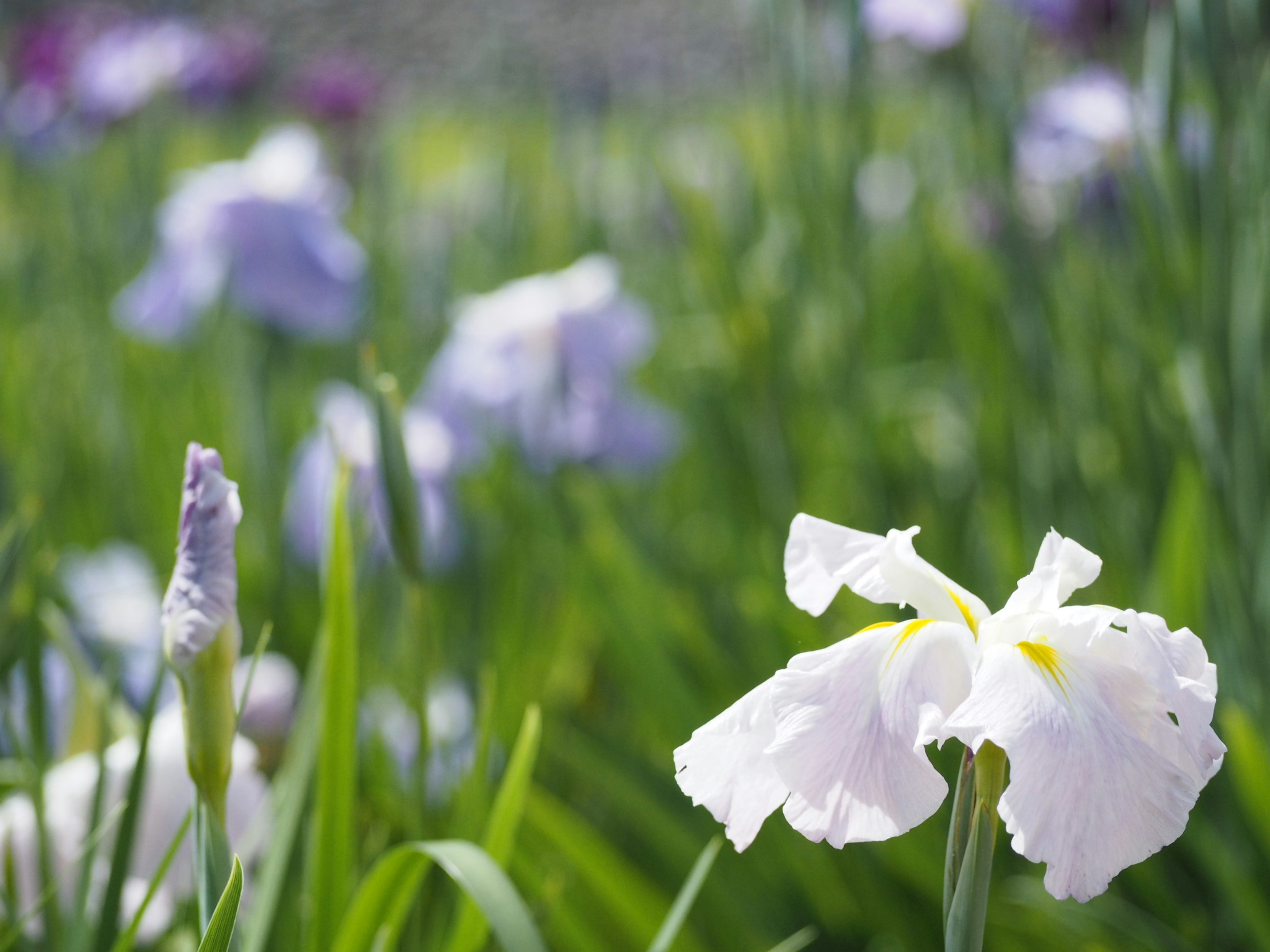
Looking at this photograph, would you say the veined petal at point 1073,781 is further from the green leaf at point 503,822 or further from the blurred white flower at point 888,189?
the blurred white flower at point 888,189

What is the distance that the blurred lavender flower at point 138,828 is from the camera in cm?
55

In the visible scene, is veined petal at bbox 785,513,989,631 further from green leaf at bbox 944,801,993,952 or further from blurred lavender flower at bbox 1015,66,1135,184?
blurred lavender flower at bbox 1015,66,1135,184

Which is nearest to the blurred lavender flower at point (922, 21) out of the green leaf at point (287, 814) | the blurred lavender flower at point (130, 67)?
the green leaf at point (287, 814)

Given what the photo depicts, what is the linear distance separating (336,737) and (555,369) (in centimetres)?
78

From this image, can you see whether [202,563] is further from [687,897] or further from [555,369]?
[555,369]

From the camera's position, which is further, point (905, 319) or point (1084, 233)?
point (905, 319)

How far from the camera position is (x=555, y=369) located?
1230mm

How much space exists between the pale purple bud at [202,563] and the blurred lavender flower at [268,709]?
1.71 ft

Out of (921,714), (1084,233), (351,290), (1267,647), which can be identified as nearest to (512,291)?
(351,290)

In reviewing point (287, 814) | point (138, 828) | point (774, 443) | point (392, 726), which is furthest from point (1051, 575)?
point (774, 443)

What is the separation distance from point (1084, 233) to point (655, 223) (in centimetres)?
124

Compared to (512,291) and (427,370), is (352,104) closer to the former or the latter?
(427,370)

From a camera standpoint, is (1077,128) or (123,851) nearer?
(123,851)

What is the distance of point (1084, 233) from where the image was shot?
135 cm
